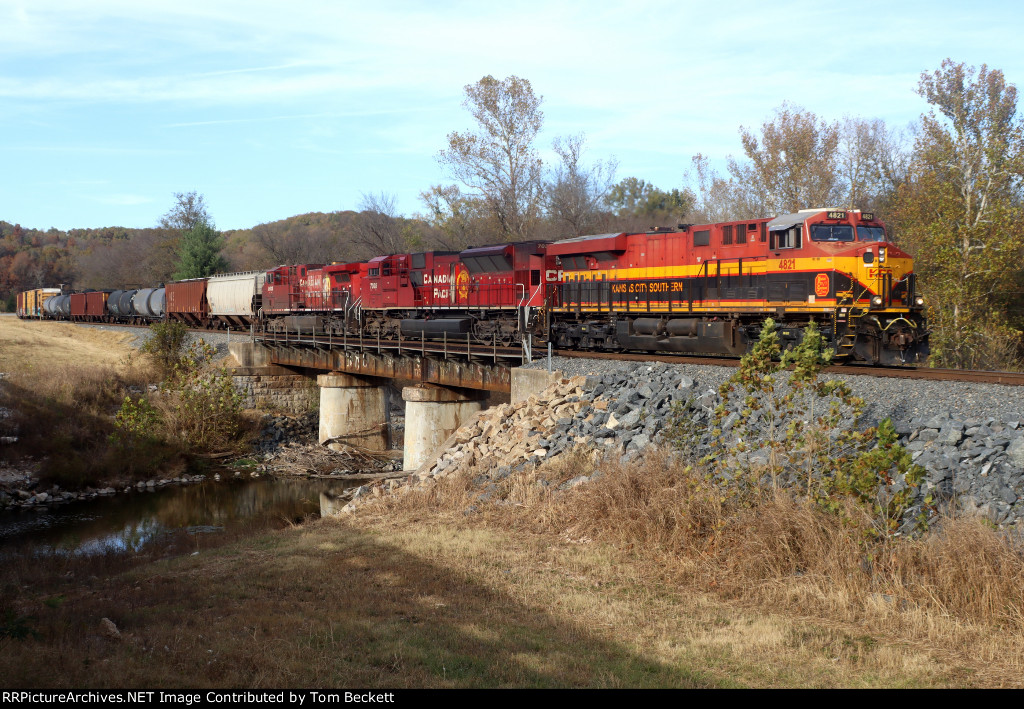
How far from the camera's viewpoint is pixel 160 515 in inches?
918

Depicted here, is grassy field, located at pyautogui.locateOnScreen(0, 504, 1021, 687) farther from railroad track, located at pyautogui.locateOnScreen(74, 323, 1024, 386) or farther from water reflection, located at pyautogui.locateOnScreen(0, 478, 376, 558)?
railroad track, located at pyautogui.locateOnScreen(74, 323, 1024, 386)

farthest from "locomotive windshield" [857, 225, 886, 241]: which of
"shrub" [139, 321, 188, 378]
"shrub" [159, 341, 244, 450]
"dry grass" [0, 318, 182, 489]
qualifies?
"shrub" [139, 321, 188, 378]

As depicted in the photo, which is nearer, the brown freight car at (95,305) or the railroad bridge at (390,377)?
the railroad bridge at (390,377)

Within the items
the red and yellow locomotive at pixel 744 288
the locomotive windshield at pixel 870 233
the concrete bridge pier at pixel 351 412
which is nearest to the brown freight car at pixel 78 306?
the concrete bridge pier at pixel 351 412

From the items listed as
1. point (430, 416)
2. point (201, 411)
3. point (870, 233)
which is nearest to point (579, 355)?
point (430, 416)

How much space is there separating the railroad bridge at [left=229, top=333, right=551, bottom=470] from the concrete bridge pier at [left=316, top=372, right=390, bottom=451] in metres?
0.04

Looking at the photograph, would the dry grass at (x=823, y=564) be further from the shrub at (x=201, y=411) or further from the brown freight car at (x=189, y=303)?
the brown freight car at (x=189, y=303)

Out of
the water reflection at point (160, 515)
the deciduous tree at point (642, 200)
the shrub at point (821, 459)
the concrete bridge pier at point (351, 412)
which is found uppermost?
the deciduous tree at point (642, 200)

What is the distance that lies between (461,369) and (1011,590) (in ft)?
58.5

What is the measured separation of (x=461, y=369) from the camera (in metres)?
24.4

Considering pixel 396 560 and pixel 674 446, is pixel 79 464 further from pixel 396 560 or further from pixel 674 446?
pixel 674 446

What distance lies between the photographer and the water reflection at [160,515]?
19625 mm

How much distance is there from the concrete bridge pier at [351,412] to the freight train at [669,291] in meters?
2.39
